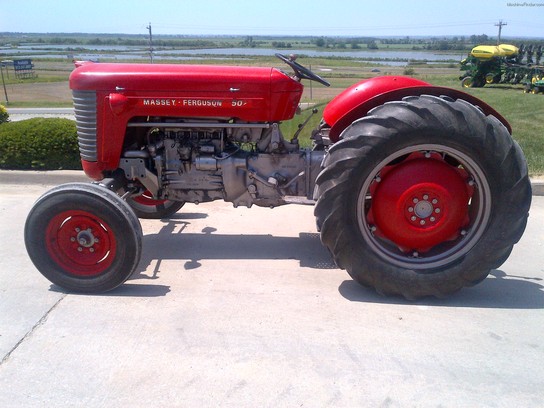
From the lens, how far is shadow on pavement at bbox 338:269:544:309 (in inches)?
152

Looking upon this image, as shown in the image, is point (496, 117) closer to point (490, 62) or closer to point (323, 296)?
point (323, 296)

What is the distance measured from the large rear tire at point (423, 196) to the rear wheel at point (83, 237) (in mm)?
1409

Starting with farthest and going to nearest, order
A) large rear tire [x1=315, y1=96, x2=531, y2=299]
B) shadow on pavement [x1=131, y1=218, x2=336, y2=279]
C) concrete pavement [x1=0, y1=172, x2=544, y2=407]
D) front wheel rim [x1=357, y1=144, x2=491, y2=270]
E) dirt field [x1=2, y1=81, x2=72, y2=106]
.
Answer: dirt field [x1=2, y1=81, x2=72, y2=106] < shadow on pavement [x1=131, y1=218, x2=336, y2=279] < front wheel rim [x1=357, y1=144, x2=491, y2=270] < large rear tire [x1=315, y1=96, x2=531, y2=299] < concrete pavement [x1=0, y1=172, x2=544, y2=407]

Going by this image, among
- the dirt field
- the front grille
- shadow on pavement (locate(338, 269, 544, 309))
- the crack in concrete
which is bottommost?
shadow on pavement (locate(338, 269, 544, 309))

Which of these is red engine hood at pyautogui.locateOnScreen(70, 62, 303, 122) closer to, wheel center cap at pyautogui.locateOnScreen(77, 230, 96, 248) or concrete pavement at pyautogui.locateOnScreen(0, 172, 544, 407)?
wheel center cap at pyautogui.locateOnScreen(77, 230, 96, 248)

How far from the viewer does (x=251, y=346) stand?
3.29 metres

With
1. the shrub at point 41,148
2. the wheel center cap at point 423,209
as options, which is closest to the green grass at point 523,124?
the wheel center cap at point 423,209

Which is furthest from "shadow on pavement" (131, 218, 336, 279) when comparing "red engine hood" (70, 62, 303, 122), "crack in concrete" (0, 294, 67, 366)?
"red engine hood" (70, 62, 303, 122)

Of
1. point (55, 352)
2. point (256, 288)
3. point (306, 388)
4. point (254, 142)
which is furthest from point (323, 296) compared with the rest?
point (55, 352)

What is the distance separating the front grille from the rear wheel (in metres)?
0.56

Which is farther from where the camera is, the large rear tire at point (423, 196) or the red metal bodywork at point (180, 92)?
the red metal bodywork at point (180, 92)

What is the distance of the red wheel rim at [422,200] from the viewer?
3842 mm

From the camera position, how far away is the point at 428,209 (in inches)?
152

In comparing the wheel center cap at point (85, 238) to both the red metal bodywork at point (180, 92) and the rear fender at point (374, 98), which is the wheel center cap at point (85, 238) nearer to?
the red metal bodywork at point (180, 92)
